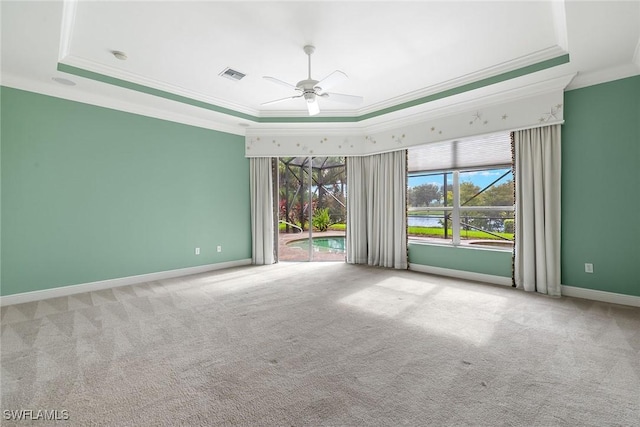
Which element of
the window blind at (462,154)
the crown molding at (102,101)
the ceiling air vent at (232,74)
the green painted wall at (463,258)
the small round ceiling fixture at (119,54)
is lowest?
the green painted wall at (463,258)

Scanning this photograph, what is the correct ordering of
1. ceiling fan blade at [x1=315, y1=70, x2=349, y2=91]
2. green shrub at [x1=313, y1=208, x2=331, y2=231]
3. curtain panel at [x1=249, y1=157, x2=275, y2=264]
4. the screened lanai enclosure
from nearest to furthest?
ceiling fan blade at [x1=315, y1=70, x2=349, y2=91], curtain panel at [x1=249, y1=157, x2=275, y2=264], the screened lanai enclosure, green shrub at [x1=313, y1=208, x2=331, y2=231]

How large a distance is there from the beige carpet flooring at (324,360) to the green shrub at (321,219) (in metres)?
3.01

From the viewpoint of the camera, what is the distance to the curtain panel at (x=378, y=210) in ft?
16.6

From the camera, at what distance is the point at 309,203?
5.94m

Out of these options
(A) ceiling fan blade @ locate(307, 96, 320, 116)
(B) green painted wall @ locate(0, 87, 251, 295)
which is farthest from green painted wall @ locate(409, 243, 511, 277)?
(B) green painted wall @ locate(0, 87, 251, 295)

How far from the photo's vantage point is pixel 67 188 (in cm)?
363

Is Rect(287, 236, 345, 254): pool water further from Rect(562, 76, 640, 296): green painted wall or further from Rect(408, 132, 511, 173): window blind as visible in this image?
Rect(562, 76, 640, 296): green painted wall

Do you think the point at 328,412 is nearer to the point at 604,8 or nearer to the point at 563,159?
the point at 604,8

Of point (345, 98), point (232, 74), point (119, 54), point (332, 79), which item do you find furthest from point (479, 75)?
point (119, 54)

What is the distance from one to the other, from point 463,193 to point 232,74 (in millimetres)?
3987

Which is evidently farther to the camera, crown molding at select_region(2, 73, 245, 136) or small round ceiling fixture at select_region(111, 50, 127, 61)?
crown molding at select_region(2, 73, 245, 136)

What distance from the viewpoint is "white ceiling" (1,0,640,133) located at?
2396 millimetres

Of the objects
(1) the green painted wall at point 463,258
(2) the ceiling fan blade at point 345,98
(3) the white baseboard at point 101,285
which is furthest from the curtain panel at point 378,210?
(3) the white baseboard at point 101,285

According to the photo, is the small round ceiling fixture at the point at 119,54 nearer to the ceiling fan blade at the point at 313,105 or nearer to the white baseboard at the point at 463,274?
the ceiling fan blade at the point at 313,105
